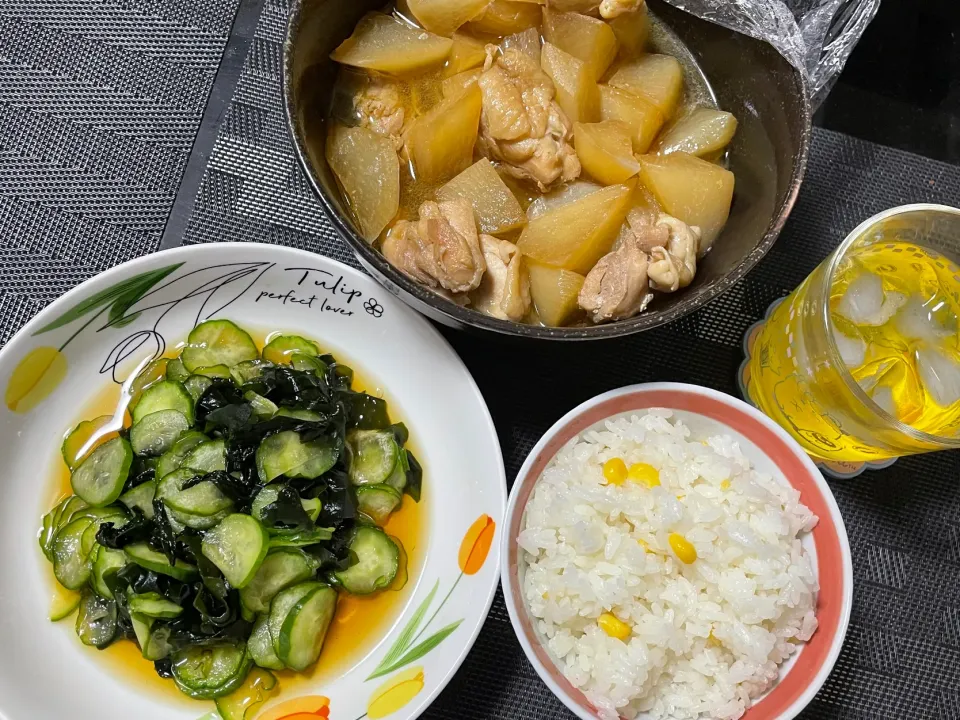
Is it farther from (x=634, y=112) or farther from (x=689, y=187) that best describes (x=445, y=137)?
(x=689, y=187)

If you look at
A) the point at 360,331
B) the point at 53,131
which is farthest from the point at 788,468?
the point at 53,131

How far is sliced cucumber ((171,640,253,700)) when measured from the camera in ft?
5.18

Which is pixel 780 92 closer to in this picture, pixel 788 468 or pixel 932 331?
pixel 932 331

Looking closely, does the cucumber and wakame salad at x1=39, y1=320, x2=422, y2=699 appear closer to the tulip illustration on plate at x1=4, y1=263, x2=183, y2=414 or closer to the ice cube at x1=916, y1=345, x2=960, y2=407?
the tulip illustration on plate at x1=4, y1=263, x2=183, y2=414

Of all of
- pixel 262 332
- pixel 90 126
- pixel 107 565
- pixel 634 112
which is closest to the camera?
pixel 107 565

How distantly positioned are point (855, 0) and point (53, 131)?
89.8 inches

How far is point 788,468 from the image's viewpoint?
1.61m

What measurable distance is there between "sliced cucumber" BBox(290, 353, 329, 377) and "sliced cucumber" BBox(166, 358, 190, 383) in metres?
0.28

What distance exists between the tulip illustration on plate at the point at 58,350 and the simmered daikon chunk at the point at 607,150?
1.05 meters

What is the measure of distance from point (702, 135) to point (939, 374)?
0.83 m

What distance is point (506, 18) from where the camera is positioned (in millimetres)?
1681

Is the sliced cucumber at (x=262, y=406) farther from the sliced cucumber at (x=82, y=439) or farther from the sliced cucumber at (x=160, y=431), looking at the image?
the sliced cucumber at (x=82, y=439)

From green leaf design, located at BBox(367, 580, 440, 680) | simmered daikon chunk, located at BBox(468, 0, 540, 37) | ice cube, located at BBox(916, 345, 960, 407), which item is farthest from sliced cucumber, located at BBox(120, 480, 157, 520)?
ice cube, located at BBox(916, 345, 960, 407)

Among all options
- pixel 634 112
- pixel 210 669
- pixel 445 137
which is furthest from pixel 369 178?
pixel 210 669
